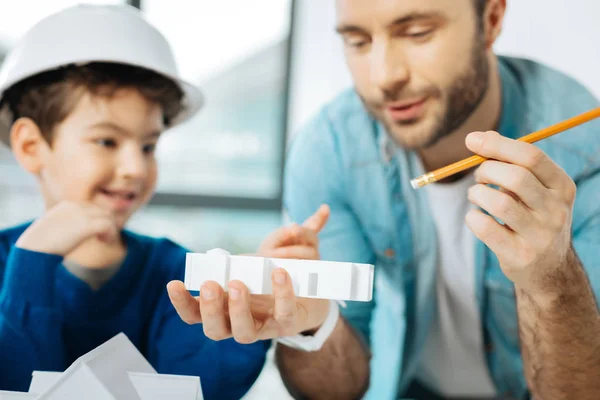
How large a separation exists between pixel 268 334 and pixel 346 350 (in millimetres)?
256

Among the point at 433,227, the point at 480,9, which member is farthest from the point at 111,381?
the point at 480,9

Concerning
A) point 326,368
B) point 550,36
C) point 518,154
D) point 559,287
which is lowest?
point 326,368

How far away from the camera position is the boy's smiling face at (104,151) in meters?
0.76

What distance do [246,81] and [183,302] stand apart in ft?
3.11

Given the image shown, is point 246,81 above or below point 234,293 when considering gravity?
above

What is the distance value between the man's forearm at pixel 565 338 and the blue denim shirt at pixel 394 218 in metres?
0.14

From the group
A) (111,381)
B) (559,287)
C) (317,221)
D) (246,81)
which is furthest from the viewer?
(246,81)

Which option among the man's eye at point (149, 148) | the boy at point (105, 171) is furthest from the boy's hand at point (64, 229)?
the man's eye at point (149, 148)

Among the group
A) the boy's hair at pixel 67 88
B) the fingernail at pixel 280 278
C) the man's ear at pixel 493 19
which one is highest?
the man's ear at pixel 493 19

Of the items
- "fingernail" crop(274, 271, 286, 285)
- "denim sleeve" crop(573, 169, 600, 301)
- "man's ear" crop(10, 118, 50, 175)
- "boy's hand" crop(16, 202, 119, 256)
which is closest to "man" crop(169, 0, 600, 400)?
"denim sleeve" crop(573, 169, 600, 301)

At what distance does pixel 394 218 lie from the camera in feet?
2.80

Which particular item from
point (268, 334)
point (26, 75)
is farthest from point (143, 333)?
point (26, 75)

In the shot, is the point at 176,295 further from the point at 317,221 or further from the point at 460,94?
the point at 460,94

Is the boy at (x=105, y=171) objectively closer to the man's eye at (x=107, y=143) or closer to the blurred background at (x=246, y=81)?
the man's eye at (x=107, y=143)
